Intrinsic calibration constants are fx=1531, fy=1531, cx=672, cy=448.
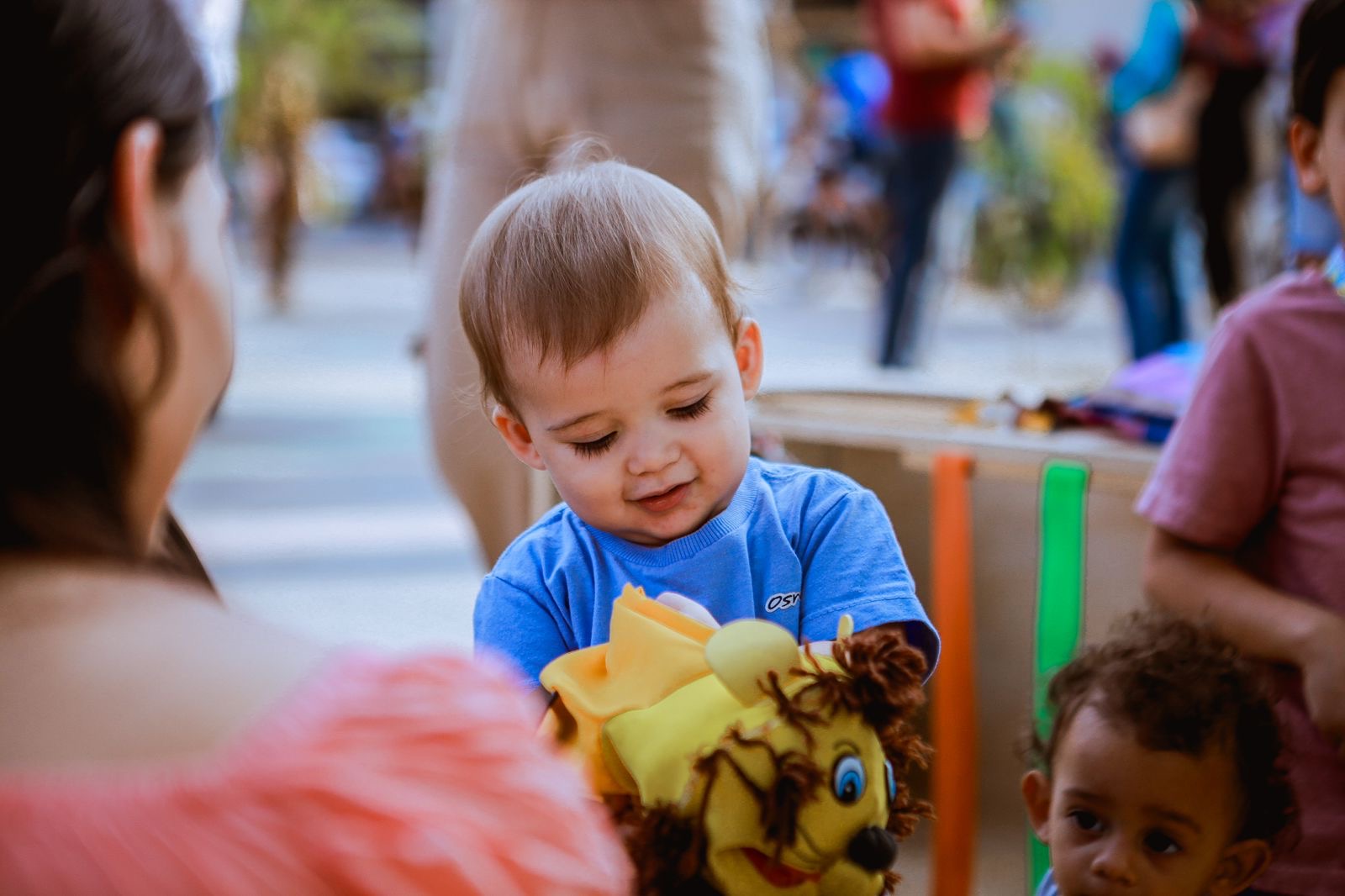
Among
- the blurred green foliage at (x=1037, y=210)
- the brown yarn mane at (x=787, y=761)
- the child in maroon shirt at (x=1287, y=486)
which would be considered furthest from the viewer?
the blurred green foliage at (x=1037, y=210)

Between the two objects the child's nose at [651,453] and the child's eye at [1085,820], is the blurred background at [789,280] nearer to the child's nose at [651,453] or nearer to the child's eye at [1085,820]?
the child's nose at [651,453]

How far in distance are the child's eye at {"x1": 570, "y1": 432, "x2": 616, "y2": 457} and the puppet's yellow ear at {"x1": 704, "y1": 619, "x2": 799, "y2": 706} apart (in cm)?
29

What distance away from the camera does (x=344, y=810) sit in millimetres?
749

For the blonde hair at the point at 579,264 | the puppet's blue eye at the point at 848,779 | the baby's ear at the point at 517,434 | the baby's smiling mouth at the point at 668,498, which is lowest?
the puppet's blue eye at the point at 848,779

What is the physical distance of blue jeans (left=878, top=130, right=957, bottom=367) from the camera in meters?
5.93

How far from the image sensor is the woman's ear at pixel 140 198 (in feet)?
2.61

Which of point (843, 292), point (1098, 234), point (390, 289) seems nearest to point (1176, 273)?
point (1098, 234)

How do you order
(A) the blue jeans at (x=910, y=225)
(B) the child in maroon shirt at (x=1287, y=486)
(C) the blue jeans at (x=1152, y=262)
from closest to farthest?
(B) the child in maroon shirt at (x=1287, y=486)
(C) the blue jeans at (x=1152, y=262)
(A) the blue jeans at (x=910, y=225)

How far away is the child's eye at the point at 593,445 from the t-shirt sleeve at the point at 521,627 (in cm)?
13

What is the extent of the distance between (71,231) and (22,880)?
1.05 ft

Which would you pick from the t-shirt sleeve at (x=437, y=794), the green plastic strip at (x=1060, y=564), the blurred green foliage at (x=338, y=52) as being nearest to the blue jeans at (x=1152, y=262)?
the green plastic strip at (x=1060, y=564)

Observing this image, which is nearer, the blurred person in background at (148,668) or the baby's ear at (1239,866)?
the blurred person in background at (148,668)

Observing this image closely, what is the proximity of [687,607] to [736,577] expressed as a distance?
0.09 m

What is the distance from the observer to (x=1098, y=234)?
962 centimetres
